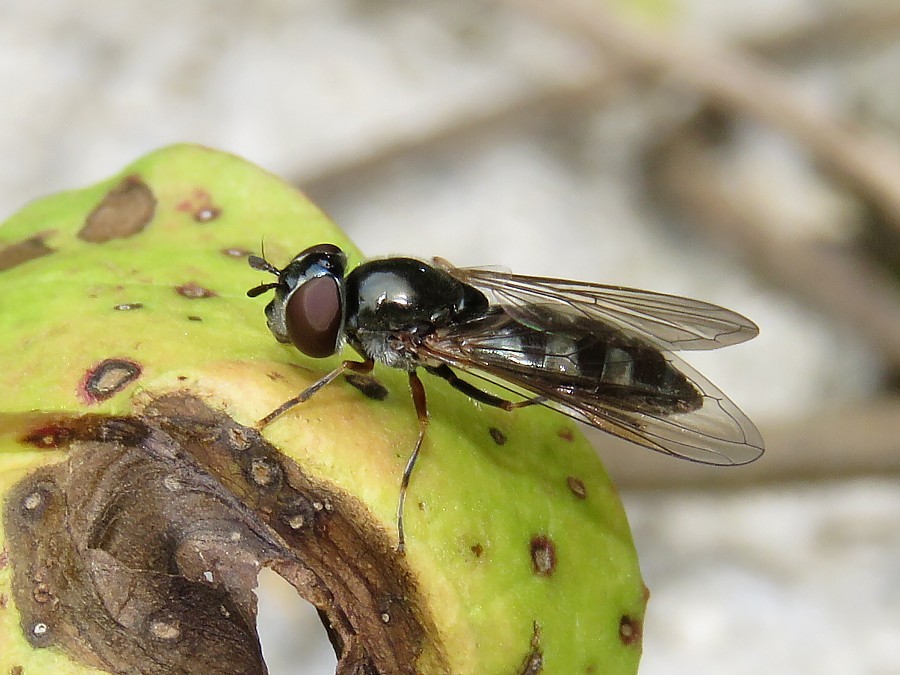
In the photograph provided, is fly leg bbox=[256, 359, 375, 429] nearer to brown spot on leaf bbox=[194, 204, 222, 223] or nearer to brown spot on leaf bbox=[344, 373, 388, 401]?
brown spot on leaf bbox=[344, 373, 388, 401]

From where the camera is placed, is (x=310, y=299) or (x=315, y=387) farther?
(x=310, y=299)

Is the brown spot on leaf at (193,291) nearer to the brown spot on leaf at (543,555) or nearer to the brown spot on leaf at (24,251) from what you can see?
the brown spot on leaf at (24,251)

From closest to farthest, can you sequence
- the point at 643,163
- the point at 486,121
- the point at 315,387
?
1. the point at 315,387
2. the point at 486,121
3. the point at 643,163

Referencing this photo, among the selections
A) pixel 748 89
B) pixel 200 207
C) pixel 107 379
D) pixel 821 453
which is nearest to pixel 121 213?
pixel 200 207

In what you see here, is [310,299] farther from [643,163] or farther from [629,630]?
[643,163]

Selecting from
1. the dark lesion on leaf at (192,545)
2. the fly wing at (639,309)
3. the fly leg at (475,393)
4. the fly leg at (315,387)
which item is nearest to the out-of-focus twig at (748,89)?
the fly wing at (639,309)

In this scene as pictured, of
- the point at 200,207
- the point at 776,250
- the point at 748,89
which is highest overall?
the point at 748,89
